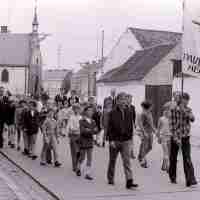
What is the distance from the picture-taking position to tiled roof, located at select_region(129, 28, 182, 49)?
43.2m

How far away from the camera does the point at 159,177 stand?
1139 cm

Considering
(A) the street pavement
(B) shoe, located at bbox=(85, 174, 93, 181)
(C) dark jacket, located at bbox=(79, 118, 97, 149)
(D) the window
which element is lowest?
(A) the street pavement

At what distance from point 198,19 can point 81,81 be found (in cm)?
8661

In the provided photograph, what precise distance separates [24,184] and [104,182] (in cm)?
161

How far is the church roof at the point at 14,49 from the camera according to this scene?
81.6 meters

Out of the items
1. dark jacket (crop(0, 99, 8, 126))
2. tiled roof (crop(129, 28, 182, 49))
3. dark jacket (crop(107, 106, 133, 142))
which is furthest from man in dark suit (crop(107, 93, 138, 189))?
tiled roof (crop(129, 28, 182, 49))

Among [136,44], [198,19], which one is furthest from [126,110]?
[136,44]

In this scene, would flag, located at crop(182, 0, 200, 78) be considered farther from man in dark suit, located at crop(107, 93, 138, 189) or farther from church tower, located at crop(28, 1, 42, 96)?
church tower, located at crop(28, 1, 42, 96)

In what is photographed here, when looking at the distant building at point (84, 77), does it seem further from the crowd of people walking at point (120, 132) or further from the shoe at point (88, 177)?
the shoe at point (88, 177)

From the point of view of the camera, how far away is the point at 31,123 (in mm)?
14555

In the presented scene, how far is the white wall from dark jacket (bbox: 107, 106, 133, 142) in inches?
2821

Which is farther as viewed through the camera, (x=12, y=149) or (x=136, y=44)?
(x=136, y=44)

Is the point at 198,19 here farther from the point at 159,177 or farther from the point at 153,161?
the point at 153,161

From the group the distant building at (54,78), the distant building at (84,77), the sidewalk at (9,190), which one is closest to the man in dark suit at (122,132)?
the sidewalk at (9,190)
